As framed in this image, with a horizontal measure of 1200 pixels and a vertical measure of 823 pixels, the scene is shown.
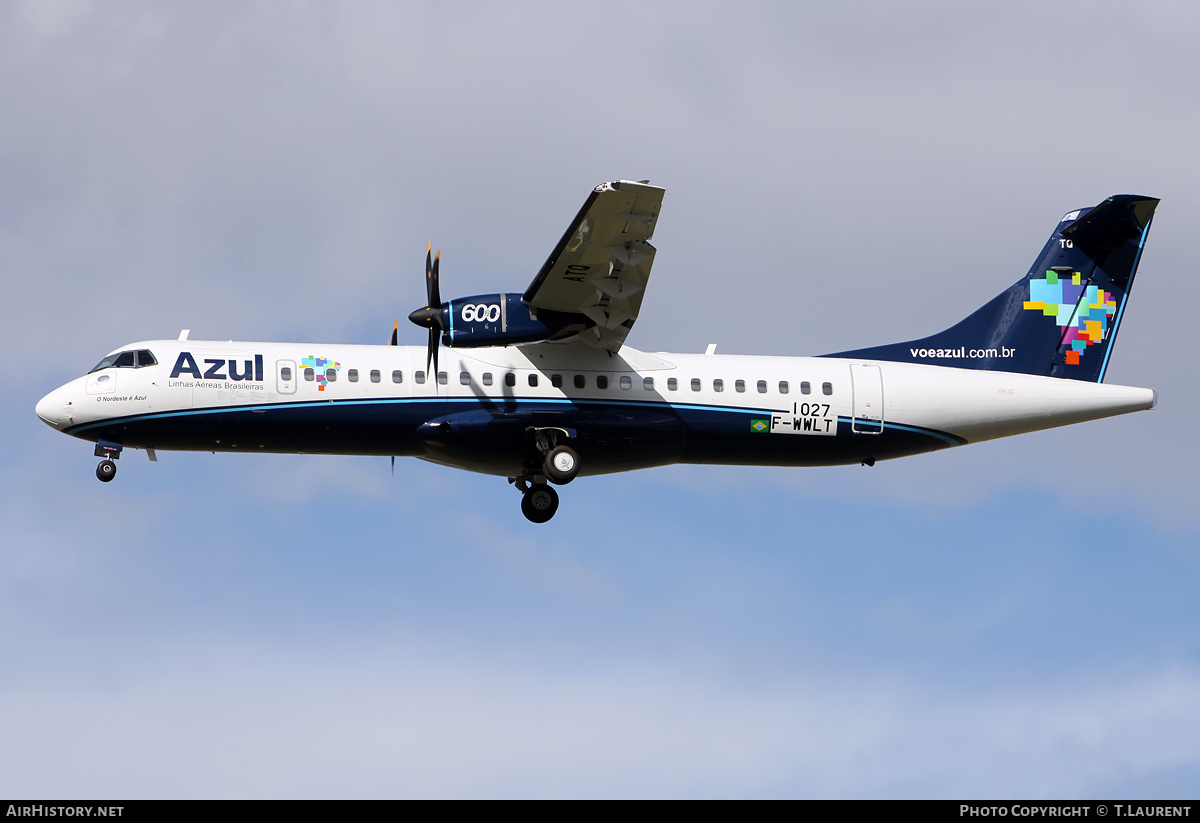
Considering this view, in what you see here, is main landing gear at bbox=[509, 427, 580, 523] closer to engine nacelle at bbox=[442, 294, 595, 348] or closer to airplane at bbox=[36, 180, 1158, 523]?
airplane at bbox=[36, 180, 1158, 523]

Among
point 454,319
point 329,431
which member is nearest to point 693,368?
point 454,319

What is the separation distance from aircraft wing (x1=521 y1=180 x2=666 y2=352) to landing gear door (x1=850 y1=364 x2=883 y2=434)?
14.7 ft

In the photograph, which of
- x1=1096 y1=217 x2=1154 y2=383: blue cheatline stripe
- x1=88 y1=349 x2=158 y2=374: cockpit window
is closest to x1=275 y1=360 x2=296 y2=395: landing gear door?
x1=88 y1=349 x2=158 y2=374: cockpit window

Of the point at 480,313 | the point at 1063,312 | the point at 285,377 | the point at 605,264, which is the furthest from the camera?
the point at 1063,312

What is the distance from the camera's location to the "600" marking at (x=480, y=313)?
23.1 meters

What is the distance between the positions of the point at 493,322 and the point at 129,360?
646 cm

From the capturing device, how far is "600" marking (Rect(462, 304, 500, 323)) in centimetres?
2312

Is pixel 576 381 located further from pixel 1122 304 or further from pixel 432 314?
pixel 1122 304

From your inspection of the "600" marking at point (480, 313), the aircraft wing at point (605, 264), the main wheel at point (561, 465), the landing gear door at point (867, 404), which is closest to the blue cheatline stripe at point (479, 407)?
the landing gear door at point (867, 404)

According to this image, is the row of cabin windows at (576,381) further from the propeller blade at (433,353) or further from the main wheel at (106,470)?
the main wheel at (106,470)

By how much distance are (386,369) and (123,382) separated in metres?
4.45

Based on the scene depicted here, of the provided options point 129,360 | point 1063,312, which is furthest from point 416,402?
point 1063,312

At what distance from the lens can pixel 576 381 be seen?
81.4ft
